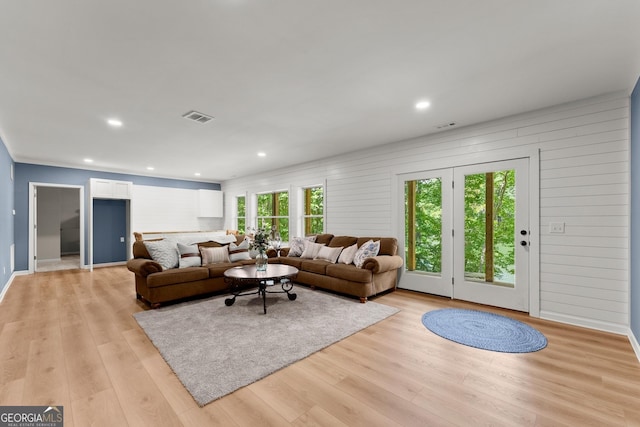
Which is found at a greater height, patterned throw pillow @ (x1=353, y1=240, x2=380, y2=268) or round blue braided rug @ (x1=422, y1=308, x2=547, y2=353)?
patterned throw pillow @ (x1=353, y1=240, x2=380, y2=268)

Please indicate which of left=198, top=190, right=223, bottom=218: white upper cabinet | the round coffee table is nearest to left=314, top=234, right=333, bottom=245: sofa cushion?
the round coffee table

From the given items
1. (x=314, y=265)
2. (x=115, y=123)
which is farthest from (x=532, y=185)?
(x=115, y=123)

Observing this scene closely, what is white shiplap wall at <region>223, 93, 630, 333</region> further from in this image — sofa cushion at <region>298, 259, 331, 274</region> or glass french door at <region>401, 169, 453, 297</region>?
sofa cushion at <region>298, 259, 331, 274</region>

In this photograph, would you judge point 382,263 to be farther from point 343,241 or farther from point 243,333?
point 243,333

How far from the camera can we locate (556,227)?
3.34 m

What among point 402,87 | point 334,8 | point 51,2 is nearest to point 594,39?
point 402,87

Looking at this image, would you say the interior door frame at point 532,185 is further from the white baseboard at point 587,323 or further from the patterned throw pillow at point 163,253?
the patterned throw pillow at point 163,253

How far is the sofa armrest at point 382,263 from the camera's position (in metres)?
4.07

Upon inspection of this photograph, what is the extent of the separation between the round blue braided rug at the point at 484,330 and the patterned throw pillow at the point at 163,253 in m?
3.65

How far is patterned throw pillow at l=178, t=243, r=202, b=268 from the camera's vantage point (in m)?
4.36

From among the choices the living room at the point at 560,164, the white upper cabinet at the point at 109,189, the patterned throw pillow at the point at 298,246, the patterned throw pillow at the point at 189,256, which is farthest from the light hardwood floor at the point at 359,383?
the white upper cabinet at the point at 109,189

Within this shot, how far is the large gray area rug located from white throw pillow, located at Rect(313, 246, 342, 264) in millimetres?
727

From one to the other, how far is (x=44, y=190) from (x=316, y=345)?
10.4 m

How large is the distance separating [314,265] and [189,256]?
202 cm
